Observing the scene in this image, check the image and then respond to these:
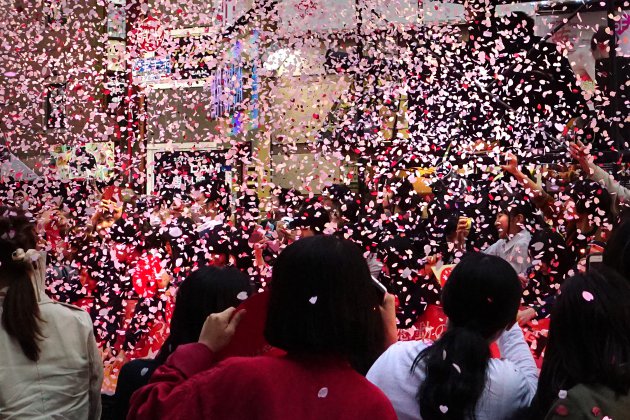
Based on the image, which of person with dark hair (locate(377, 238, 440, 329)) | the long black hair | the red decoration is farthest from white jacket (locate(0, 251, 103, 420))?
the red decoration

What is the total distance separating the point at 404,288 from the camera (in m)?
3.76

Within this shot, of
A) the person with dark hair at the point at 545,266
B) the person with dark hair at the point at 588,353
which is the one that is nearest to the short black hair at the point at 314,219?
the person with dark hair at the point at 545,266

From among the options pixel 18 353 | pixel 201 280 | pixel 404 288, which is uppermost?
pixel 201 280

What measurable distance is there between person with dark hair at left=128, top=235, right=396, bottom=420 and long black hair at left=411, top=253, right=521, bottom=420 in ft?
1.17

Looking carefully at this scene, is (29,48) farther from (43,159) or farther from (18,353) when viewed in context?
(18,353)

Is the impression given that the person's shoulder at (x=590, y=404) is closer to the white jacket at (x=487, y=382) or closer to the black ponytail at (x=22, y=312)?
the white jacket at (x=487, y=382)

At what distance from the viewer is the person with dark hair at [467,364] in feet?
5.11

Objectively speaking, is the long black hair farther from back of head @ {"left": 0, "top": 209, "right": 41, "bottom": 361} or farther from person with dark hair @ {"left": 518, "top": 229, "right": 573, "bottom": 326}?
person with dark hair @ {"left": 518, "top": 229, "right": 573, "bottom": 326}

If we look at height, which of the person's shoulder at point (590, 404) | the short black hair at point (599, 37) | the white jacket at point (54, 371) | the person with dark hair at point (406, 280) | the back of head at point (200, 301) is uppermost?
the short black hair at point (599, 37)

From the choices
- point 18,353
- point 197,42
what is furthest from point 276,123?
point 18,353

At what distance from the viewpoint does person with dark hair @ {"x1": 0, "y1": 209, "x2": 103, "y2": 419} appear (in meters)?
1.93

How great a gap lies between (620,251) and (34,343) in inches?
59.8

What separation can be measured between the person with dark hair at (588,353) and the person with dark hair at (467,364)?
4.7 inches

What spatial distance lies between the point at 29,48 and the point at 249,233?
3.02 m
